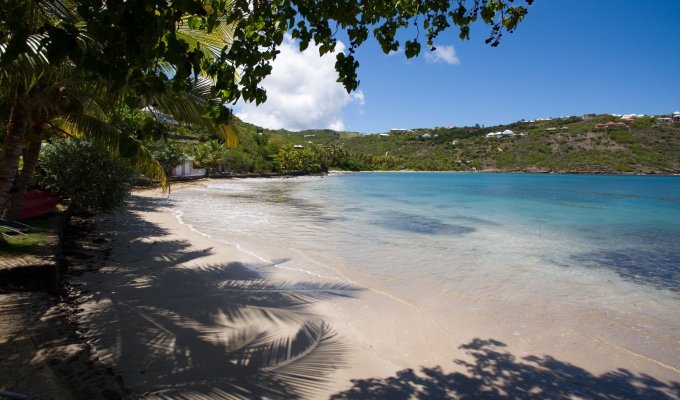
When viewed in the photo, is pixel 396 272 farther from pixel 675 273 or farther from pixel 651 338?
pixel 675 273

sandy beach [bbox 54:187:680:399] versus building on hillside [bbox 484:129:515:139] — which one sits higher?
building on hillside [bbox 484:129:515:139]

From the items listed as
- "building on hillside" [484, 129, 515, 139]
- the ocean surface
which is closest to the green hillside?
"building on hillside" [484, 129, 515, 139]

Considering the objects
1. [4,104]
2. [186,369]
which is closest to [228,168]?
[4,104]

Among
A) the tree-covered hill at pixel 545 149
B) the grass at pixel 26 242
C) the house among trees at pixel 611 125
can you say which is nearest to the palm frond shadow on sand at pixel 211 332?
the grass at pixel 26 242

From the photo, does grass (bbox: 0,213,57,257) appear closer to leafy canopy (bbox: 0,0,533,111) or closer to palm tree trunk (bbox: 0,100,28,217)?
palm tree trunk (bbox: 0,100,28,217)

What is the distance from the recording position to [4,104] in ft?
20.0

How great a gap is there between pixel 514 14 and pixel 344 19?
165 centimetres

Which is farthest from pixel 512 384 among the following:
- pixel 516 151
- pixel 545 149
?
pixel 516 151

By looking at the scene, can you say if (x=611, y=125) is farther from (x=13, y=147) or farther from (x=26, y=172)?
(x=13, y=147)

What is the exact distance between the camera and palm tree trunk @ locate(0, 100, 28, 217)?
5454mm

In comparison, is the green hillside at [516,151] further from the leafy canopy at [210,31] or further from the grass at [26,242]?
the leafy canopy at [210,31]

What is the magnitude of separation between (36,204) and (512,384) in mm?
9315

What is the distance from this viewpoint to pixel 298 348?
13.5 feet

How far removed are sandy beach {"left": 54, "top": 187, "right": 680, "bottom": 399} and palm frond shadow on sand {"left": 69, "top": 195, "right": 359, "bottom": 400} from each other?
0.05 feet
